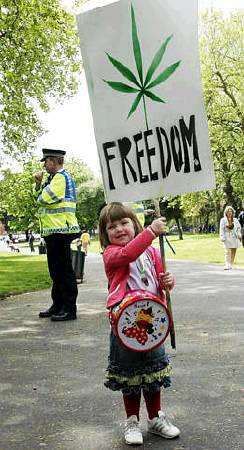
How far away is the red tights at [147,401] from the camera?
134 inches

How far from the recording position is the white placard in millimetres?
3561

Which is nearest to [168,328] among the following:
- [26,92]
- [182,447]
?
[182,447]

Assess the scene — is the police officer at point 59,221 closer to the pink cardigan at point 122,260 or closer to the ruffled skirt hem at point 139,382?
the pink cardigan at point 122,260

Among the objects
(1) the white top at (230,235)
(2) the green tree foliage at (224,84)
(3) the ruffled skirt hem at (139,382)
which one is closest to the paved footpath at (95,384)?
(3) the ruffled skirt hem at (139,382)

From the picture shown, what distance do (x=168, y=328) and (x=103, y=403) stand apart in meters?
0.98

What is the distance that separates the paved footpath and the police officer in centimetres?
36

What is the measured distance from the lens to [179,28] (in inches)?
140

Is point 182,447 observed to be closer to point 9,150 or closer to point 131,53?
point 131,53

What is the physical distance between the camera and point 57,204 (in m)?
7.15

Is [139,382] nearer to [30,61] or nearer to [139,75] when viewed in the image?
[139,75]

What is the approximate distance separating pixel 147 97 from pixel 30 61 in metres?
13.5

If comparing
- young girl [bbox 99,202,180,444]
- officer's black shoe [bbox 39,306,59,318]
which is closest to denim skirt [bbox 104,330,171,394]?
young girl [bbox 99,202,180,444]

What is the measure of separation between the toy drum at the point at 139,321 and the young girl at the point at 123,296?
0.09 m

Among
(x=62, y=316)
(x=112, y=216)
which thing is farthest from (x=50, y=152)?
(x=112, y=216)
